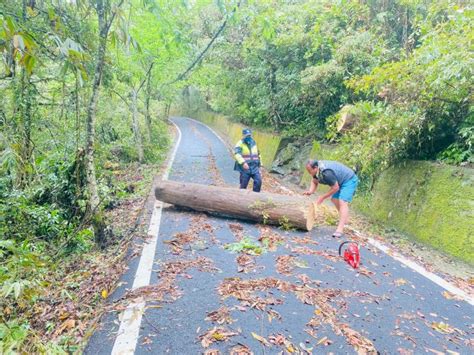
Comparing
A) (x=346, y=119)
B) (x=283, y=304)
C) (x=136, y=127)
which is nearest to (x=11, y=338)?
(x=283, y=304)

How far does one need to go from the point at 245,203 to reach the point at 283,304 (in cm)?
313

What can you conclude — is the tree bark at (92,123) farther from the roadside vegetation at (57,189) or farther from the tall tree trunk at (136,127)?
the tall tree trunk at (136,127)

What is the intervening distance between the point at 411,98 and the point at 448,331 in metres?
4.70

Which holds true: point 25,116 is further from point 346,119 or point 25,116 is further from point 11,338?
point 346,119

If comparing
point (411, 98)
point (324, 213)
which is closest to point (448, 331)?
point (324, 213)

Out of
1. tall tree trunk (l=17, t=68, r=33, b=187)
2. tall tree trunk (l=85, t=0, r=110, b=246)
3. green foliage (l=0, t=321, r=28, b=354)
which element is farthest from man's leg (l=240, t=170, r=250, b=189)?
green foliage (l=0, t=321, r=28, b=354)

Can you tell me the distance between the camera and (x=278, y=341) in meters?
3.25

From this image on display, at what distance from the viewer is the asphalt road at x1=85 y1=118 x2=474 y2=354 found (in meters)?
3.27

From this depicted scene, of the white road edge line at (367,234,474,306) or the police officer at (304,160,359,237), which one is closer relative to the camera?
the white road edge line at (367,234,474,306)

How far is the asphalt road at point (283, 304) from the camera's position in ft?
10.7

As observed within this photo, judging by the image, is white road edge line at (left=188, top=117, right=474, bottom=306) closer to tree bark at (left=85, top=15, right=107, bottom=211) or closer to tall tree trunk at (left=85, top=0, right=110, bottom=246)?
tall tree trunk at (left=85, top=0, right=110, bottom=246)

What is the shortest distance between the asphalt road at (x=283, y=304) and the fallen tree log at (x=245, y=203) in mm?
605

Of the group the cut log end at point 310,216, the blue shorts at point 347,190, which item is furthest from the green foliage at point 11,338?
the blue shorts at point 347,190

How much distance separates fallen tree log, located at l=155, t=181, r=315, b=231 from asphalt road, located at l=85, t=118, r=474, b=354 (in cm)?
60
